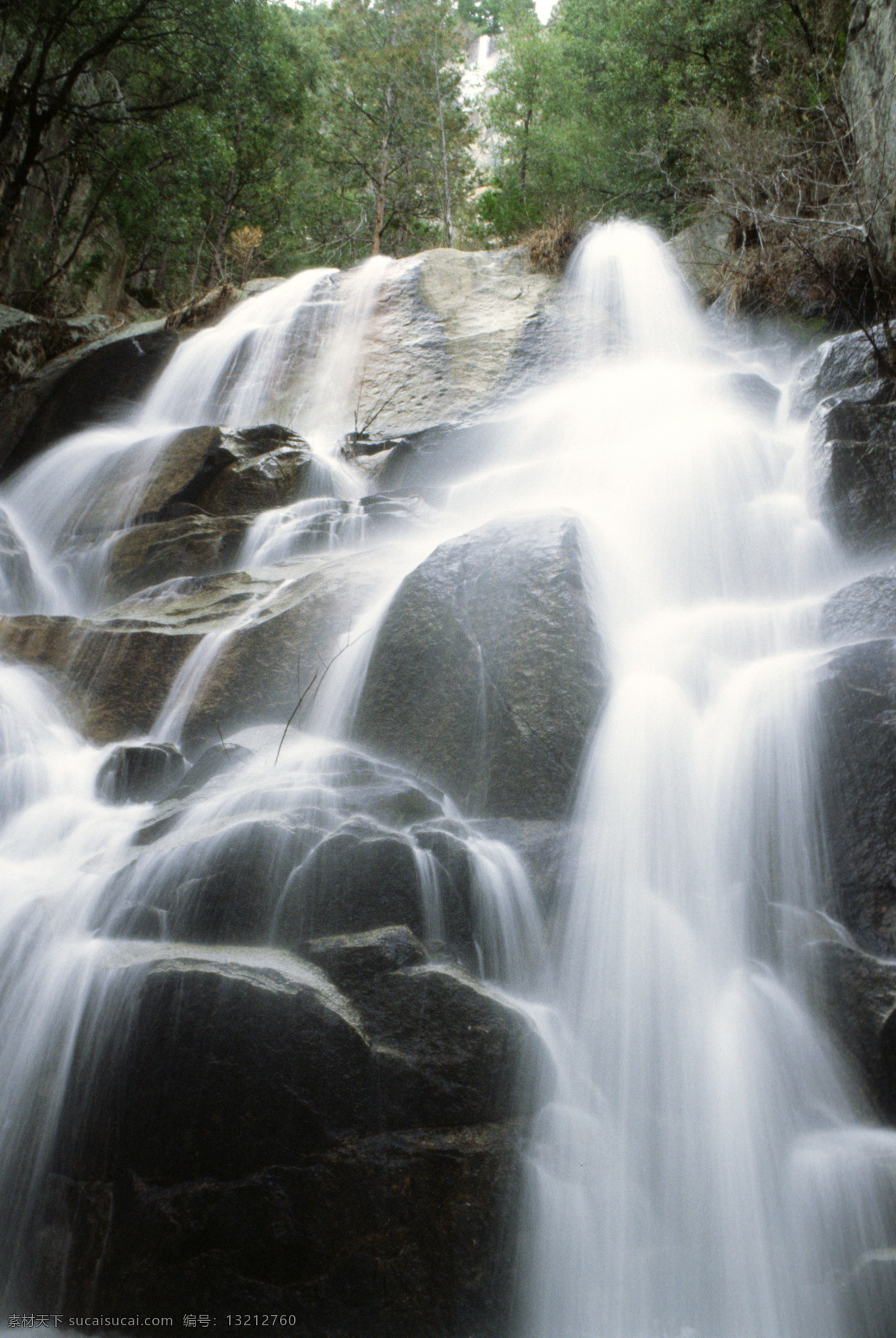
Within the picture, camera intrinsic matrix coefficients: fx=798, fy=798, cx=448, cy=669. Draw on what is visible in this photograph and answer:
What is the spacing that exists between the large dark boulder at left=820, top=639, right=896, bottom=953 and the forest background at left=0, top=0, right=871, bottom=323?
184 inches

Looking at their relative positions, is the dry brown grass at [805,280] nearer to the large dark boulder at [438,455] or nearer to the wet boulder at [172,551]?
the large dark boulder at [438,455]

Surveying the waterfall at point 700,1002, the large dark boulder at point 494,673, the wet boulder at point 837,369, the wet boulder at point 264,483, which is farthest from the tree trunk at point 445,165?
the large dark boulder at point 494,673

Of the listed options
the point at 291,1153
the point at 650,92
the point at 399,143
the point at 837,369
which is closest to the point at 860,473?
the point at 837,369

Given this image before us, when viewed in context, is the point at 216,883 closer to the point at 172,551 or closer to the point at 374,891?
the point at 374,891

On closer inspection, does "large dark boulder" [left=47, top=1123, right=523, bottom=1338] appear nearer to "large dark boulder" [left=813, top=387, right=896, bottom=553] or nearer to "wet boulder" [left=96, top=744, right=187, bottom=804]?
"wet boulder" [left=96, top=744, right=187, bottom=804]

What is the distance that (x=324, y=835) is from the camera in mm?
3975

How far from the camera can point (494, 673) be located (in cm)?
497

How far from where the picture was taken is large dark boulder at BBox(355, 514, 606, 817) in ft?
15.3

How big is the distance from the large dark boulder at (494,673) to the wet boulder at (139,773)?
51.3 inches

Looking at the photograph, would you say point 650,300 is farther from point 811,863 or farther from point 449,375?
point 811,863

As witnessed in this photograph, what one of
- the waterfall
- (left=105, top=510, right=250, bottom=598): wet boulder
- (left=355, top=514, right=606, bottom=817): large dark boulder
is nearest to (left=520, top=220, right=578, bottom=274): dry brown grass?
(left=105, top=510, right=250, bottom=598): wet boulder

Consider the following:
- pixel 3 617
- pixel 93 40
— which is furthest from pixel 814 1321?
pixel 93 40

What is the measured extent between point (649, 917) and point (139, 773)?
3.35 metres

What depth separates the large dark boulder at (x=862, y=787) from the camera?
379 centimetres
